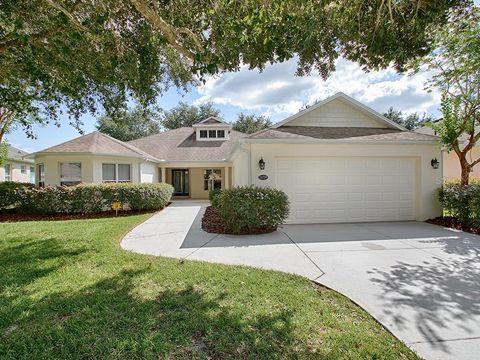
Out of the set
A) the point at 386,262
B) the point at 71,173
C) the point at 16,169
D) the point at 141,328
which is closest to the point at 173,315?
the point at 141,328

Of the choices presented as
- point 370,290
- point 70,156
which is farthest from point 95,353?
point 70,156

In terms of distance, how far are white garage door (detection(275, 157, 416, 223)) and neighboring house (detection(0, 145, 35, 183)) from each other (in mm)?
23977

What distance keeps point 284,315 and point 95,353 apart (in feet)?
7.13

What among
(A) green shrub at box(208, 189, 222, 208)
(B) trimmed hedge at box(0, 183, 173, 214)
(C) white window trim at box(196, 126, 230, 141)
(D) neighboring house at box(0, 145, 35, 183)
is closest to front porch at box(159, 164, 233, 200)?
(C) white window trim at box(196, 126, 230, 141)

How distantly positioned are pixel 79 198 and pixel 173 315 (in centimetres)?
1148

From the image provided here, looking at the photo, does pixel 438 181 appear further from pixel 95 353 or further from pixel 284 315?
pixel 95 353

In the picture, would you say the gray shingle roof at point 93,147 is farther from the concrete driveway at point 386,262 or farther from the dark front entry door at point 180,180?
the concrete driveway at point 386,262

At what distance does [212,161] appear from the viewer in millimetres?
19109

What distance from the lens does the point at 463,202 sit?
28.7 ft

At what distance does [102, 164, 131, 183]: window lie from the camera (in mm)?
15345

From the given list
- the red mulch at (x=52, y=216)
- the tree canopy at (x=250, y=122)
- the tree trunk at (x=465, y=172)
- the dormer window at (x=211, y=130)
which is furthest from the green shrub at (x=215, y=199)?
the tree canopy at (x=250, y=122)

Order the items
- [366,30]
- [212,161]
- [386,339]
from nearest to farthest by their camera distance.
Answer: [386,339]
[366,30]
[212,161]

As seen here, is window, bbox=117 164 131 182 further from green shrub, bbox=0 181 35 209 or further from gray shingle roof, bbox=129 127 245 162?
green shrub, bbox=0 181 35 209

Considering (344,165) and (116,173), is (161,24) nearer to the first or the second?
(344,165)
